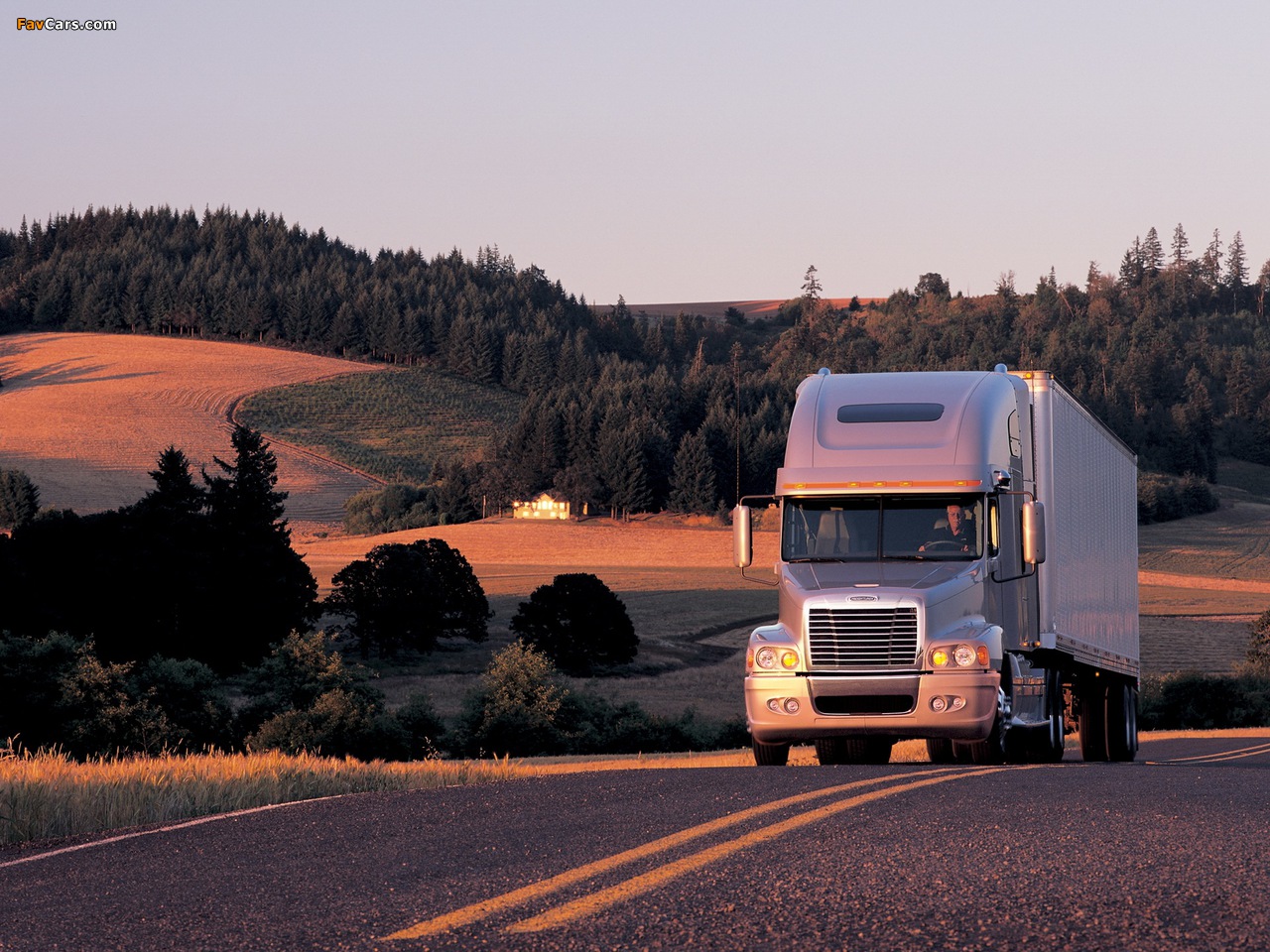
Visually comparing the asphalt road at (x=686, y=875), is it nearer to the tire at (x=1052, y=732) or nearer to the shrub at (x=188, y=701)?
the tire at (x=1052, y=732)

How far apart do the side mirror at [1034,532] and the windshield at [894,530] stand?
17.7 inches

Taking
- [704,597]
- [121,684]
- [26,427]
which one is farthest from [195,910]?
[26,427]

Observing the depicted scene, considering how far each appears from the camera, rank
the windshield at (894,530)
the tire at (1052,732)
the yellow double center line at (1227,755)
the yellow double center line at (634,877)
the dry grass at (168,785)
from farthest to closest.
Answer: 1. the yellow double center line at (1227,755)
2. the tire at (1052,732)
3. the windshield at (894,530)
4. the dry grass at (168,785)
5. the yellow double center line at (634,877)

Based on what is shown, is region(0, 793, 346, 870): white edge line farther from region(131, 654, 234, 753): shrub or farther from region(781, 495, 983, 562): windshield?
region(131, 654, 234, 753): shrub

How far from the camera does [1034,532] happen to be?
15672 mm

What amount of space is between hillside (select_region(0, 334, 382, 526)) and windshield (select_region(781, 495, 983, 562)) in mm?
104382

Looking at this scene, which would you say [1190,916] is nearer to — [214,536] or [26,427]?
[214,536]

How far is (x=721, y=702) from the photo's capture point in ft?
181

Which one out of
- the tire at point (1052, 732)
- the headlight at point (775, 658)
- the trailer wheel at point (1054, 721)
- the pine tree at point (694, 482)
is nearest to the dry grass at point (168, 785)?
the headlight at point (775, 658)

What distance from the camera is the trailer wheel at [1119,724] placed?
69.4ft

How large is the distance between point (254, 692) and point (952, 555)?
37.9 m

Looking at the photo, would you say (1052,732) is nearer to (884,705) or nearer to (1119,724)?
(884,705)

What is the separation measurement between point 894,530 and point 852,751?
246cm

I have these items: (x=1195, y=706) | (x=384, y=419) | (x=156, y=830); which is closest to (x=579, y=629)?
(x=1195, y=706)
